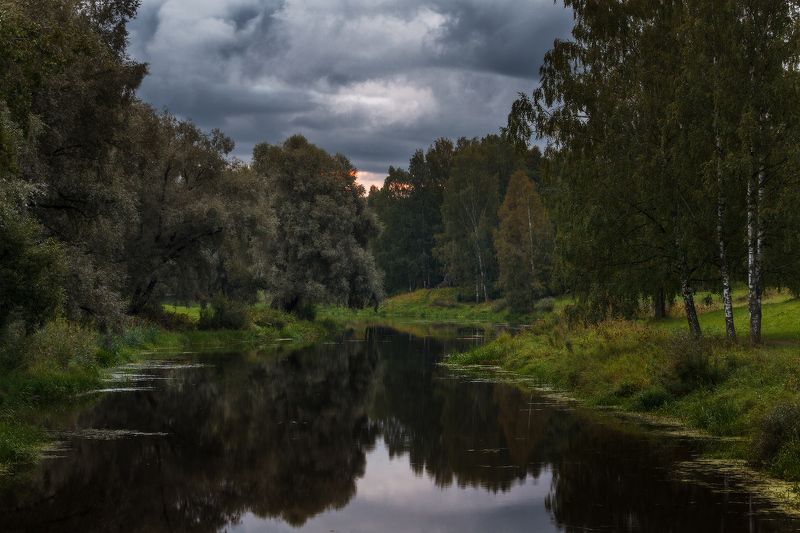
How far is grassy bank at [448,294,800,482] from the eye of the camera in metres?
16.0

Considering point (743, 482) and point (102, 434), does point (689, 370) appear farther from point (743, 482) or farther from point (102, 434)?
point (102, 434)

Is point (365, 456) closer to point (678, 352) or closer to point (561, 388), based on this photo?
point (678, 352)

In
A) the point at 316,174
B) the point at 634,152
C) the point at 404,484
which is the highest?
the point at 316,174

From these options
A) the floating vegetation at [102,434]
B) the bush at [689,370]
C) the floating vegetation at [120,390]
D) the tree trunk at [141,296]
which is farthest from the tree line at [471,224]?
the tree trunk at [141,296]

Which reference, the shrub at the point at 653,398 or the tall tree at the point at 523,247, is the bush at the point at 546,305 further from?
the shrub at the point at 653,398

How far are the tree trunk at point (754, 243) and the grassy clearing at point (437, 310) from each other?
167ft

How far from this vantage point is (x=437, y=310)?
11131cm

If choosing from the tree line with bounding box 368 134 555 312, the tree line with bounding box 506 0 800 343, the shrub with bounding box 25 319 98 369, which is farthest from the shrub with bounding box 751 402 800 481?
the tree line with bounding box 368 134 555 312

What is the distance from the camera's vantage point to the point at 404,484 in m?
16.1

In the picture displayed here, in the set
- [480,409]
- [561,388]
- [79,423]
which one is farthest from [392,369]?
[79,423]

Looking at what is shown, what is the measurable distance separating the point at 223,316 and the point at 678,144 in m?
36.5

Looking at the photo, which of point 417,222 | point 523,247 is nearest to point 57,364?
point 523,247

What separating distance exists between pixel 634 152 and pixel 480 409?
1293cm

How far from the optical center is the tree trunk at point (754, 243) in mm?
Answer: 28188
